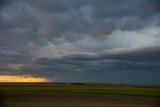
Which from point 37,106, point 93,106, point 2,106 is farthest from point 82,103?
point 2,106

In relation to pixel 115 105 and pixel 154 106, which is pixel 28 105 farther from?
pixel 154 106

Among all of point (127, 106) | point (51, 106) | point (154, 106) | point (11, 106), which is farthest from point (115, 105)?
point (11, 106)

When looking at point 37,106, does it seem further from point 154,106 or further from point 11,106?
point 154,106

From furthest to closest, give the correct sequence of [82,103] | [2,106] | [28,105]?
[82,103]
[28,105]
[2,106]

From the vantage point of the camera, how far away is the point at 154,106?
3597 cm

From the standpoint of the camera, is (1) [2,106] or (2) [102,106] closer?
(1) [2,106]

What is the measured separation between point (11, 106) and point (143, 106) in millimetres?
12692

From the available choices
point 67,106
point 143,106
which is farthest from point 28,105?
point 143,106

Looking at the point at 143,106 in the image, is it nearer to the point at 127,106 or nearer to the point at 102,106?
the point at 127,106

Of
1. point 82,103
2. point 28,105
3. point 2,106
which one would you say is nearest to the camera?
point 2,106

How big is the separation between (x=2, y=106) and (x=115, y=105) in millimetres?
11090

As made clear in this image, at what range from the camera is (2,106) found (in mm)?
32250

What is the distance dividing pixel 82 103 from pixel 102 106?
283 cm

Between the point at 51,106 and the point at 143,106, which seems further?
the point at 143,106
